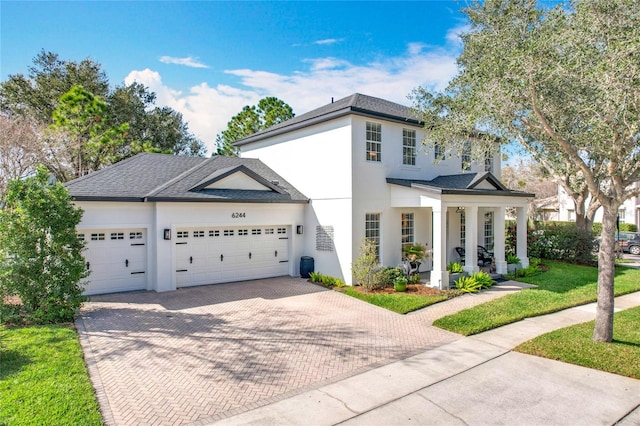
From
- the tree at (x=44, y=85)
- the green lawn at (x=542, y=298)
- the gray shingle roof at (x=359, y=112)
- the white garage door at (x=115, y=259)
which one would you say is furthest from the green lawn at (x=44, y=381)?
the tree at (x=44, y=85)

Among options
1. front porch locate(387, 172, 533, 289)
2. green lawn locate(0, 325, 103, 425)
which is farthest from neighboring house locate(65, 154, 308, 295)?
front porch locate(387, 172, 533, 289)

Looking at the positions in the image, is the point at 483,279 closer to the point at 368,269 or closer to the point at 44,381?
the point at 368,269

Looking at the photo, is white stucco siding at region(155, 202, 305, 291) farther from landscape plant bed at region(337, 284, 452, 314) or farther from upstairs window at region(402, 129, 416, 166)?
upstairs window at region(402, 129, 416, 166)

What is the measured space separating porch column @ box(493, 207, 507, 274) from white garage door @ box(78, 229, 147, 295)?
46.1 feet

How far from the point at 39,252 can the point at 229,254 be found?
20.7ft

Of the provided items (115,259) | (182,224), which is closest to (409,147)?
(182,224)

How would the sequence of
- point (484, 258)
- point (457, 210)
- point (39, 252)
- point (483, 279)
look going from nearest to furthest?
1. point (39, 252)
2. point (483, 279)
3. point (484, 258)
4. point (457, 210)

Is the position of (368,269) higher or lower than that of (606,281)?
lower

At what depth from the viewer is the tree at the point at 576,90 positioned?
23.6 feet

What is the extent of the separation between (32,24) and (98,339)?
10.5 metres

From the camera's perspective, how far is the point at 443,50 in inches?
579

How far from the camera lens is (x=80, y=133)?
944 inches

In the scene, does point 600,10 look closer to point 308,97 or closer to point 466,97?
point 466,97

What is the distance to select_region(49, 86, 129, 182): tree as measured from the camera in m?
23.5
